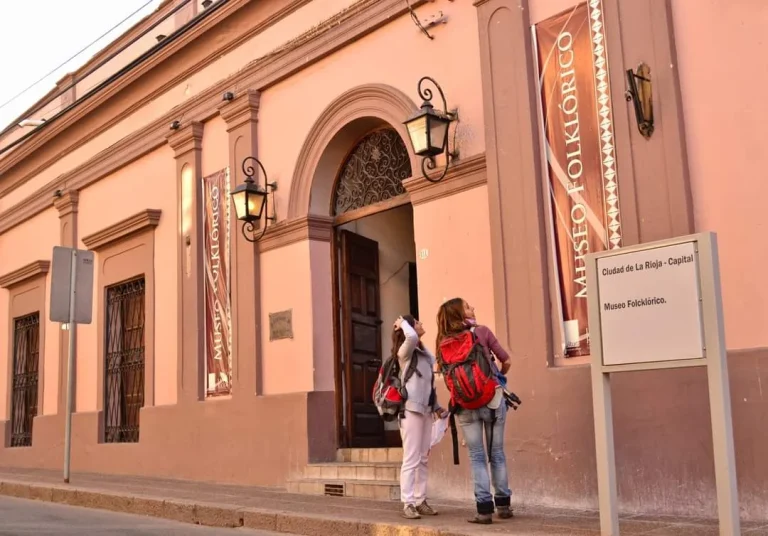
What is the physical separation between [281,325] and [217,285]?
59.1 inches

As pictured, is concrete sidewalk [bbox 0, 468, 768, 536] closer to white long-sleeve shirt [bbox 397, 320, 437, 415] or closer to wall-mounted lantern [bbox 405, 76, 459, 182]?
white long-sleeve shirt [bbox 397, 320, 437, 415]

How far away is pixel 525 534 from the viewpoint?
5711 millimetres

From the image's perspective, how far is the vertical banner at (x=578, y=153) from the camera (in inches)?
279

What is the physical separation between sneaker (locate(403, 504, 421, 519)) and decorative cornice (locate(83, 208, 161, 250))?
719cm

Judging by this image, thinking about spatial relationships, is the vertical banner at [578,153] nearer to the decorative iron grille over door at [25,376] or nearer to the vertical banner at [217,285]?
the vertical banner at [217,285]

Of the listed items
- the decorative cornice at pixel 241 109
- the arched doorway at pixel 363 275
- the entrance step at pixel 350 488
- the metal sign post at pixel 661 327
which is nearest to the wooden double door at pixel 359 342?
the arched doorway at pixel 363 275

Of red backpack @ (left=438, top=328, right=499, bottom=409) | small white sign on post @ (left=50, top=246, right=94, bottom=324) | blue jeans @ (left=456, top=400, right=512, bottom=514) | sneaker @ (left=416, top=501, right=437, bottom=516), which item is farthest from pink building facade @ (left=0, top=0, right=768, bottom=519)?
small white sign on post @ (left=50, top=246, right=94, bottom=324)

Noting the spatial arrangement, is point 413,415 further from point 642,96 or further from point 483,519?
point 642,96

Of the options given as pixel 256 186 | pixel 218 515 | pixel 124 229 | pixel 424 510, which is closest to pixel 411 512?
pixel 424 510

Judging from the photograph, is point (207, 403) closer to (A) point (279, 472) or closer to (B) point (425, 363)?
(A) point (279, 472)

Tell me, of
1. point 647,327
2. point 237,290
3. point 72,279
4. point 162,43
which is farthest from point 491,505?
point 162,43

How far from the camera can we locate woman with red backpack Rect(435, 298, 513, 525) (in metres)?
6.30

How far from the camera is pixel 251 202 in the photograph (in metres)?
10.3

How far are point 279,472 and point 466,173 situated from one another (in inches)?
157
